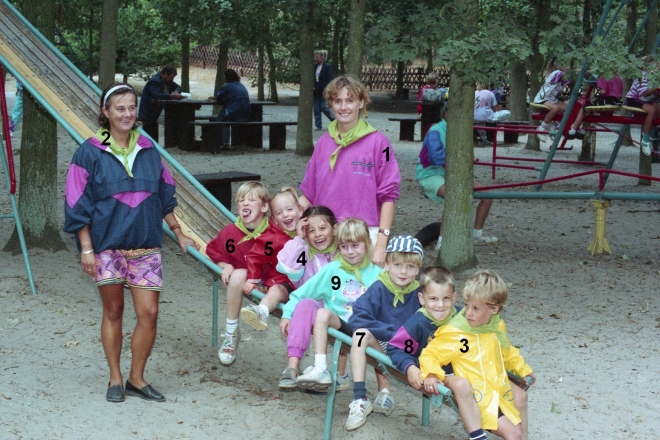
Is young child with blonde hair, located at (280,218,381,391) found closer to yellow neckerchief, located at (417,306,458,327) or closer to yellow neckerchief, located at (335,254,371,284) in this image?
yellow neckerchief, located at (335,254,371,284)

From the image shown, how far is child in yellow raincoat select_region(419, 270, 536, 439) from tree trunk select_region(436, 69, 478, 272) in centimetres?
344

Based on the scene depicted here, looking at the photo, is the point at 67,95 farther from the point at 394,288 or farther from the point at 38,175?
the point at 394,288

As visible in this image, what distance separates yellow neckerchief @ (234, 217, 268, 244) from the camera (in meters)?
4.83

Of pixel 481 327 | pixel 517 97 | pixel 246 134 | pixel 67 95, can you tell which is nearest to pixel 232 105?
pixel 246 134

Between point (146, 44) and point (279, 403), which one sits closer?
point (279, 403)

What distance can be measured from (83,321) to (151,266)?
177 centimetres

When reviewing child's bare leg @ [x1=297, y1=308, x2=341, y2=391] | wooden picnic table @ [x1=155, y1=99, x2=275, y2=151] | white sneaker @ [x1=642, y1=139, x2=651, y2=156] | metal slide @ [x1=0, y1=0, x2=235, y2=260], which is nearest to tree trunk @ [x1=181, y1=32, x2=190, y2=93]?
wooden picnic table @ [x1=155, y1=99, x2=275, y2=151]

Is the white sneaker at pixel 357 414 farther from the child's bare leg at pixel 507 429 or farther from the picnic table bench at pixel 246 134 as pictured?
the picnic table bench at pixel 246 134

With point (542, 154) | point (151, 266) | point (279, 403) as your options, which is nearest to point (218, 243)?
point (151, 266)

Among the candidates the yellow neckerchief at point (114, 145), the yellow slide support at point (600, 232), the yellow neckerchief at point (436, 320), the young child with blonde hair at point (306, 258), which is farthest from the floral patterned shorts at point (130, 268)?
the yellow slide support at point (600, 232)

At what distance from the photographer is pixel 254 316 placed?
4.41 meters

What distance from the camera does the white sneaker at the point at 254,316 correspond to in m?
4.39

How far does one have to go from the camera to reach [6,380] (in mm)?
4906

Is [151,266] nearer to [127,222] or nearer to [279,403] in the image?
[127,222]
